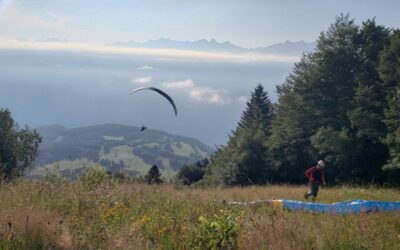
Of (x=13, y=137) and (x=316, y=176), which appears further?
(x=13, y=137)

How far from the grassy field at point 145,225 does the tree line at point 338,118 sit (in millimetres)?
26221

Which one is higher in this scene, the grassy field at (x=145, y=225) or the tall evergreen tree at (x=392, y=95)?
the tall evergreen tree at (x=392, y=95)

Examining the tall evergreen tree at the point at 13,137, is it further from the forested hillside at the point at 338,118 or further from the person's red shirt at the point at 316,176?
the person's red shirt at the point at 316,176

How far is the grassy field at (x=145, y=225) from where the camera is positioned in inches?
232

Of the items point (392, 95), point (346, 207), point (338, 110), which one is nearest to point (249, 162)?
point (338, 110)

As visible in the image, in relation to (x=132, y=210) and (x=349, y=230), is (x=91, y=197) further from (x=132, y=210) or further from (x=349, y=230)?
(x=349, y=230)

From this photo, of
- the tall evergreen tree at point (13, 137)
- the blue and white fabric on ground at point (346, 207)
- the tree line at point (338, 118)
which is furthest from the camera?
the tall evergreen tree at point (13, 137)

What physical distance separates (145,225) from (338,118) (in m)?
39.3

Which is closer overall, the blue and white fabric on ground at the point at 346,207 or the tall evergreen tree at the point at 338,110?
the blue and white fabric on ground at the point at 346,207

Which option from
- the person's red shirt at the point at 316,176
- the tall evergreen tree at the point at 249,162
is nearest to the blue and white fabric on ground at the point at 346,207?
the person's red shirt at the point at 316,176

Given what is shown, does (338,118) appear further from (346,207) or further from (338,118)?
(346,207)

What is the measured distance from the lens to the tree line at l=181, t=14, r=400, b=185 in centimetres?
3731

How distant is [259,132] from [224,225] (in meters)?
52.9

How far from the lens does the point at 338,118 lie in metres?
43.5
